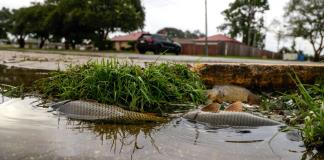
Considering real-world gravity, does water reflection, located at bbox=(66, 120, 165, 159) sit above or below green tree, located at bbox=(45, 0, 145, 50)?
below

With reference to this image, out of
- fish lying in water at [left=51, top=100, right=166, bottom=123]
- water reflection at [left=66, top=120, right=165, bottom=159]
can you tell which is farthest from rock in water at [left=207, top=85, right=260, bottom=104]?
water reflection at [left=66, top=120, right=165, bottom=159]

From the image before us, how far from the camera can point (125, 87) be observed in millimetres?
4484

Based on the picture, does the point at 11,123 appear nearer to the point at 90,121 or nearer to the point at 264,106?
the point at 90,121

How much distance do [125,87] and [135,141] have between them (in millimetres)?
1511

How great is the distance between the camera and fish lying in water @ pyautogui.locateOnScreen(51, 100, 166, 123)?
3.83 m

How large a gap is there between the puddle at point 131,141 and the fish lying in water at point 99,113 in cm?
19

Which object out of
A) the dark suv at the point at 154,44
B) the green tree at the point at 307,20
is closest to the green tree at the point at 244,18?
the green tree at the point at 307,20

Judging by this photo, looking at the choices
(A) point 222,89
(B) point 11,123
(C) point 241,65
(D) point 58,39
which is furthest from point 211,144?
(D) point 58,39

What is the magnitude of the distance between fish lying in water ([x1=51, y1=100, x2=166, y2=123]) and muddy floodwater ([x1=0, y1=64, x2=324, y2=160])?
0.59 ft

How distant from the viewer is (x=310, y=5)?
60.8m

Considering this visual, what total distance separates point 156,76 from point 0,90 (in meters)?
2.04

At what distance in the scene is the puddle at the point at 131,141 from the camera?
8.71 feet

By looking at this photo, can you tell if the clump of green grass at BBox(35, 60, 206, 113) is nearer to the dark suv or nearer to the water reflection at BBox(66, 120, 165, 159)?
the water reflection at BBox(66, 120, 165, 159)

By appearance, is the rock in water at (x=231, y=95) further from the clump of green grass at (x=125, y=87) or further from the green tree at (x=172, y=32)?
the green tree at (x=172, y=32)
